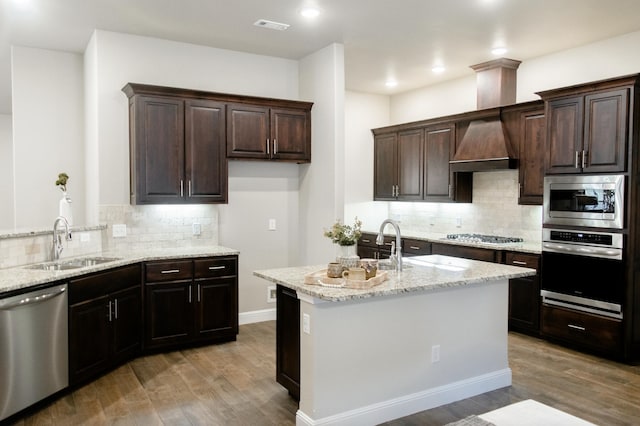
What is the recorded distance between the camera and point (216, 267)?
4.80 meters

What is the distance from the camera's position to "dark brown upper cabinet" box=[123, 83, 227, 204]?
4.69 meters

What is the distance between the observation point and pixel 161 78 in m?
5.07

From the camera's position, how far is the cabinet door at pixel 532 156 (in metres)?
5.27

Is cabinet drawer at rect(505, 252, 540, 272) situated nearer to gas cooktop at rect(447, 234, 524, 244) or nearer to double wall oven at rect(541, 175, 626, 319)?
double wall oven at rect(541, 175, 626, 319)

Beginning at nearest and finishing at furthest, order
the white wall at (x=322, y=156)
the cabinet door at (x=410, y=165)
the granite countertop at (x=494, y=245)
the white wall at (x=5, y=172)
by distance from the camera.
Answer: the granite countertop at (x=494, y=245)
the white wall at (x=322, y=156)
the cabinet door at (x=410, y=165)
the white wall at (x=5, y=172)

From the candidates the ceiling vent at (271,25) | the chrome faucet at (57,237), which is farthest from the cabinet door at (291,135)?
the chrome faucet at (57,237)

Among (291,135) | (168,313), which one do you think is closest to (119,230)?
(168,313)

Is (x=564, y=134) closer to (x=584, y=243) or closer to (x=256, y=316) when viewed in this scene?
(x=584, y=243)

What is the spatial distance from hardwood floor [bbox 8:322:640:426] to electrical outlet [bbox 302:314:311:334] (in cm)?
66

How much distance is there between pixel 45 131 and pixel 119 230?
161 cm

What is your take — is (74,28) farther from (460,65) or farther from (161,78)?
(460,65)

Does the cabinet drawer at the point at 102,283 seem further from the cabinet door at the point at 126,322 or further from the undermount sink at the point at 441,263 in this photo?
the undermount sink at the point at 441,263

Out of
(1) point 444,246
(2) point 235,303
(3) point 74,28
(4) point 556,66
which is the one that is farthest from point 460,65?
(3) point 74,28

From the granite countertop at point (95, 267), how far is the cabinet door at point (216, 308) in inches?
11.9
